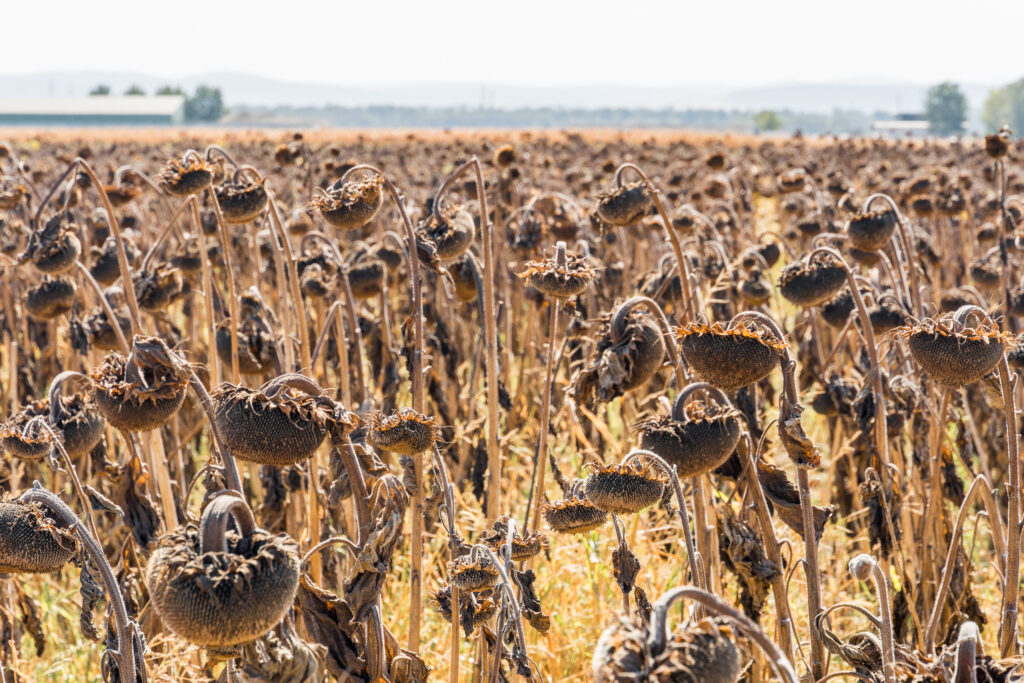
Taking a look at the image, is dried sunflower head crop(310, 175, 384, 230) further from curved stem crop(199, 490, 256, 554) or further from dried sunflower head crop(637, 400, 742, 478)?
curved stem crop(199, 490, 256, 554)

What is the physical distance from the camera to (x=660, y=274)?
425 cm

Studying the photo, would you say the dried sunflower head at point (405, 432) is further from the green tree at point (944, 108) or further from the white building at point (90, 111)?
the green tree at point (944, 108)

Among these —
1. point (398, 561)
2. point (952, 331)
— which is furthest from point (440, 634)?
point (952, 331)

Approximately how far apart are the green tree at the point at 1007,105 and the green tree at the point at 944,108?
32307 millimetres

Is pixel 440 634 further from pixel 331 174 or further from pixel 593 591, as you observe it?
pixel 331 174

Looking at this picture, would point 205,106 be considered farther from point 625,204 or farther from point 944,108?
point 625,204

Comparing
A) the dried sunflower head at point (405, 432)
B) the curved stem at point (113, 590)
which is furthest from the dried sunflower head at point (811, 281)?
the curved stem at point (113, 590)

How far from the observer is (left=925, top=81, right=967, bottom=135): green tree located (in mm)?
101162

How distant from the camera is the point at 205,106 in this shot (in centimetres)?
12075

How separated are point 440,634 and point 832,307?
2084 millimetres

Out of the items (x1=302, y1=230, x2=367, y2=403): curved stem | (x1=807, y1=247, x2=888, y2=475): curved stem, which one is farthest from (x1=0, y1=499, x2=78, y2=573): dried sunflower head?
(x1=807, y1=247, x2=888, y2=475): curved stem

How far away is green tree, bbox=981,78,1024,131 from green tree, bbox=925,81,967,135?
106ft

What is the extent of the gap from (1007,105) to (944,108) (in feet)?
175

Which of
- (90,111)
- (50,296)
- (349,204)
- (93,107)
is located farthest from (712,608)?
(93,107)
